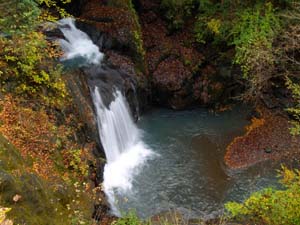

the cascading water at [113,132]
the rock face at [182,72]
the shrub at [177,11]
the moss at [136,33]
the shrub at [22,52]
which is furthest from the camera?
the shrub at [177,11]

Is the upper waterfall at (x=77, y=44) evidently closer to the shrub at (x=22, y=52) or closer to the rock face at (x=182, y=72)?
the rock face at (x=182, y=72)

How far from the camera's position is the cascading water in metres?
11.7

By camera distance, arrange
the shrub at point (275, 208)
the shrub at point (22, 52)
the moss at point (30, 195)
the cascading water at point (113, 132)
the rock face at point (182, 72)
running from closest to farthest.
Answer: the moss at point (30, 195) < the shrub at point (275, 208) < the shrub at point (22, 52) < the cascading water at point (113, 132) < the rock face at point (182, 72)

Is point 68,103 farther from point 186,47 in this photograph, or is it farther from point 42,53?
point 186,47

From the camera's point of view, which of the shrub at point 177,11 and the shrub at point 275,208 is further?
the shrub at point 177,11

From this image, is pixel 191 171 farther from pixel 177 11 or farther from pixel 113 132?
pixel 177 11

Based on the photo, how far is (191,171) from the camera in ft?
40.5

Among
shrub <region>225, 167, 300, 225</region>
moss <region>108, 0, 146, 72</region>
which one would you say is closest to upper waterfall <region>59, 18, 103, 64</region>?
moss <region>108, 0, 146, 72</region>

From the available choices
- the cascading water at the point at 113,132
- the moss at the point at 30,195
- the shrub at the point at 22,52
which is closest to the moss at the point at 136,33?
the cascading water at the point at 113,132

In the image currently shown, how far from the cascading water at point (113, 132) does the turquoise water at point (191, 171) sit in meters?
0.34

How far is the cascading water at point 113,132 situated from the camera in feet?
38.3

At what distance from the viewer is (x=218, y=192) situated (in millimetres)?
11438

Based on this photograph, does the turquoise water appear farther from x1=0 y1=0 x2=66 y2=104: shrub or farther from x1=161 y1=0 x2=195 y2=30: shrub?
x1=161 y1=0 x2=195 y2=30: shrub

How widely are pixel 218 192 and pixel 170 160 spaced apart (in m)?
2.08
